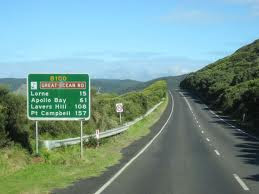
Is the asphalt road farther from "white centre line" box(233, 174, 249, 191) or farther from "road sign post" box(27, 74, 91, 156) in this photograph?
"road sign post" box(27, 74, 91, 156)

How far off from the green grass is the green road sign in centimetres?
156

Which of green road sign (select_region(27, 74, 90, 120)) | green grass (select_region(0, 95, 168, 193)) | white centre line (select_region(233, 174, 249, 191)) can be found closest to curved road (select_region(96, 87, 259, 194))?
white centre line (select_region(233, 174, 249, 191))

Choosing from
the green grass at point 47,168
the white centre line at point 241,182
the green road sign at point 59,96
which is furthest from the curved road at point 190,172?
the green road sign at point 59,96

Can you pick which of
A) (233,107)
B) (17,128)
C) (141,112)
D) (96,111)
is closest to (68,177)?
(17,128)

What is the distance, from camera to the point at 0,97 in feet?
69.2

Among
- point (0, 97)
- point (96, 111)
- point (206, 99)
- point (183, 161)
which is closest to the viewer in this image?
point (0, 97)

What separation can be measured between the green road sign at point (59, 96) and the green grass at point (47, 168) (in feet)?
5.11

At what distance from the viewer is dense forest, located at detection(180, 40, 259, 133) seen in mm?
62125

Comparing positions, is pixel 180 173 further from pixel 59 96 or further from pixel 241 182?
pixel 59 96

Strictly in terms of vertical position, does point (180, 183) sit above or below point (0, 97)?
below

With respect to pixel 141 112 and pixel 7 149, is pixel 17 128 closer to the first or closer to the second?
pixel 7 149

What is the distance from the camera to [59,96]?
22609mm

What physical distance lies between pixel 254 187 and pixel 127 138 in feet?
72.4

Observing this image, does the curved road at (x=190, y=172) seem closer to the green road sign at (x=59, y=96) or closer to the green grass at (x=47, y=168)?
the green grass at (x=47, y=168)
